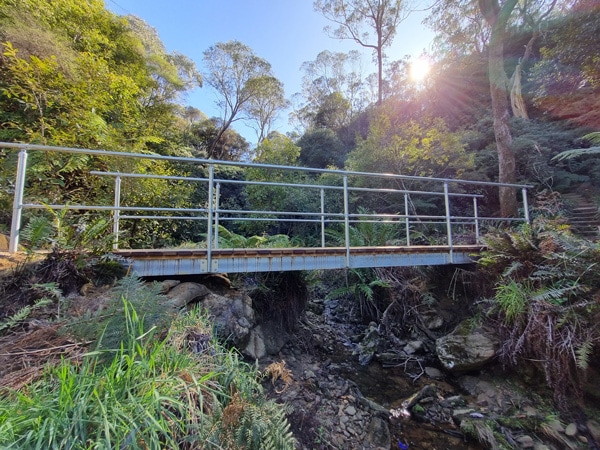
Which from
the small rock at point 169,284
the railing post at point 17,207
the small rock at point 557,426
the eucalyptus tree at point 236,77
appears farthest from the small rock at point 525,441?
the eucalyptus tree at point 236,77

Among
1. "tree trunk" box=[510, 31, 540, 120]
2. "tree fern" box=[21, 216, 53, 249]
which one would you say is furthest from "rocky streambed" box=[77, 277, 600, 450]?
"tree trunk" box=[510, 31, 540, 120]

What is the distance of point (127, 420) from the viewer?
1.11 metres

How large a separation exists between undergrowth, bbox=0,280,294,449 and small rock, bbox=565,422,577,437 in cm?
278

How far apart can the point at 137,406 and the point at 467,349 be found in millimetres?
3528

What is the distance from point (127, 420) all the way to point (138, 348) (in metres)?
0.30

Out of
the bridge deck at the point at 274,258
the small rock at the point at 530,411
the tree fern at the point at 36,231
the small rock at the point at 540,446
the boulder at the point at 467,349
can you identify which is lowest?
the small rock at the point at 540,446

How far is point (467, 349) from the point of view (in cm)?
327

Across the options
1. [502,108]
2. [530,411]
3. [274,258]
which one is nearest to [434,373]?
[530,411]

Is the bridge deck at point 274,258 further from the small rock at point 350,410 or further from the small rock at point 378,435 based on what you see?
the small rock at point 378,435

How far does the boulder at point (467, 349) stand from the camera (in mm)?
3168

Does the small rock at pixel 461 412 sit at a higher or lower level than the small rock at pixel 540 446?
higher

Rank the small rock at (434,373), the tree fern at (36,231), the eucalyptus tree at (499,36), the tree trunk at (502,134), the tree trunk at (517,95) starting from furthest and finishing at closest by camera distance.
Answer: the tree trunk at (517,95)
the eucalyptus tree at (499,36)
the tree trunk at (502,134)
the small rock at (434,373)
the tree fern at (36,231)

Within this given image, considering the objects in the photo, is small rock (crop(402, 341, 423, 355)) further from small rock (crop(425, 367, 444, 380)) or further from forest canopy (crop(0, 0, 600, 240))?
forest canopy (crop(0, 0, 600, 240))

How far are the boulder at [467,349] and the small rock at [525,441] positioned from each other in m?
0.83
